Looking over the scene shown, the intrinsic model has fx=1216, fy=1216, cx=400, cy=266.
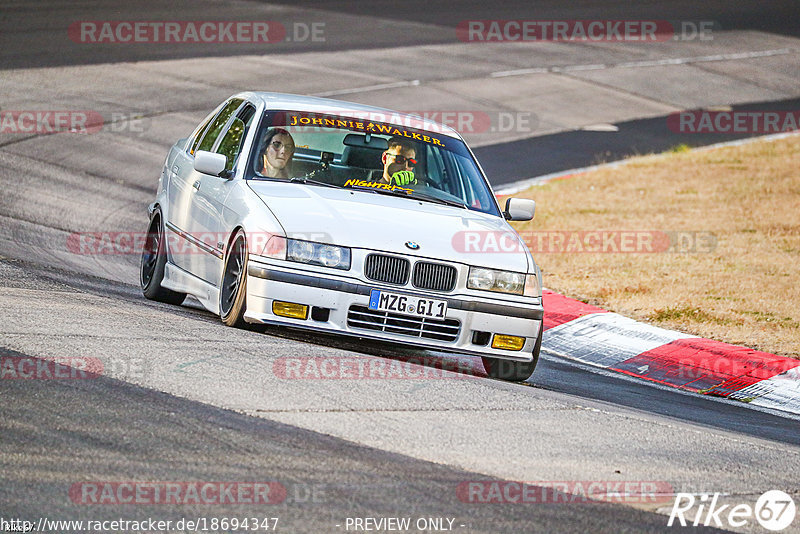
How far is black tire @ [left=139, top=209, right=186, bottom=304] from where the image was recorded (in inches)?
367

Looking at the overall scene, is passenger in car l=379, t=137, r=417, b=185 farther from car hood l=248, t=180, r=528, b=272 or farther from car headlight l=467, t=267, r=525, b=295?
car headlight l=467, t=267, r=525, b=295

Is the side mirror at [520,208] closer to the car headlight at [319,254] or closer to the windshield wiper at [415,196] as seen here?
the windshield wiper at [415,196]

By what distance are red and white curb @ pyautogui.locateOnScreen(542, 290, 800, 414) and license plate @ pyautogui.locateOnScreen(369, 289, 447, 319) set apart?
2.55m

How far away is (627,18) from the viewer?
33.7 meters

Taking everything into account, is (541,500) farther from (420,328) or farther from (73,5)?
(73,5)

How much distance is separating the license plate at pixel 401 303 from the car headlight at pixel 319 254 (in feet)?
0.87

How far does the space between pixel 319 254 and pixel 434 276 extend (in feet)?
2.39

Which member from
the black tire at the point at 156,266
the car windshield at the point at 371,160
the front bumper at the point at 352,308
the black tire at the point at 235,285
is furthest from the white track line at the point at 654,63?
the front bumper at the point at 352,308

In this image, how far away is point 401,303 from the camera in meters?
7.45

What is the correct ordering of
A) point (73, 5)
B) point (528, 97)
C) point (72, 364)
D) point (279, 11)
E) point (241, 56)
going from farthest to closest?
point (279, 11) → point (73, 5) → point (241, 56) → point (528, 97) → point (72, 364)

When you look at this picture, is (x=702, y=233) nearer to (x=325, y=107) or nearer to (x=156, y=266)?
(x=325, y=107)

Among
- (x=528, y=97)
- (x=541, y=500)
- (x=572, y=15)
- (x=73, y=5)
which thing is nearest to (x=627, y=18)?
(x=572, y=15)

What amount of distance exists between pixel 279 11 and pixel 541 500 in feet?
86.8

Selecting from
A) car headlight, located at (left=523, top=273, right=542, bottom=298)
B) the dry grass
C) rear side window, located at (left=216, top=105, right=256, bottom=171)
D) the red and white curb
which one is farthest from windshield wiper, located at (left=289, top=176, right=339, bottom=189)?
the dry grass
